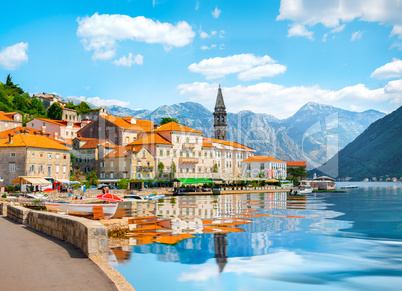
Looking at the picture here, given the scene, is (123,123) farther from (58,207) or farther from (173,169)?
(58,207)

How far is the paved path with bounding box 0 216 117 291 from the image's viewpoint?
8.88 metres

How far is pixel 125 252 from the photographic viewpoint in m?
17.3

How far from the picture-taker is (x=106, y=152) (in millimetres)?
82688

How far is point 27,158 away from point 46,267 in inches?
2293

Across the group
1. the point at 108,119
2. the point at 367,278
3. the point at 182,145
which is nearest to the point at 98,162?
the point at 108,119

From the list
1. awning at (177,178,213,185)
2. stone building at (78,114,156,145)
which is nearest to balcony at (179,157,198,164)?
awning at (177,178,213,185)

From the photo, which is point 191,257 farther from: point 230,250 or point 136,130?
point 136,130

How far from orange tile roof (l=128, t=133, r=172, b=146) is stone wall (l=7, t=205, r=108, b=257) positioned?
69283 millimetres

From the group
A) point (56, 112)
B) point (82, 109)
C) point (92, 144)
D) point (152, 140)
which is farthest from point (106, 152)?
point (82, 109)

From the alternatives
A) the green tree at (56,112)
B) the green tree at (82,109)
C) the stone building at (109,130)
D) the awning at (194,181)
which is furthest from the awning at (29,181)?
the green tree at (82,109)

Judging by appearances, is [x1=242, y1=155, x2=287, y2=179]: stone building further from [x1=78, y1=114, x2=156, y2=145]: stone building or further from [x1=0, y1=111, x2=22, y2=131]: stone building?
[x1=0, y1=111, x2=22, y2=131]: stone building

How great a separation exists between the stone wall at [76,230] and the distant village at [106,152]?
41713 mm

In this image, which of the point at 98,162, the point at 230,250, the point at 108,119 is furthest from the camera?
the point at 108,119

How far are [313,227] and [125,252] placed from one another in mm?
17053
